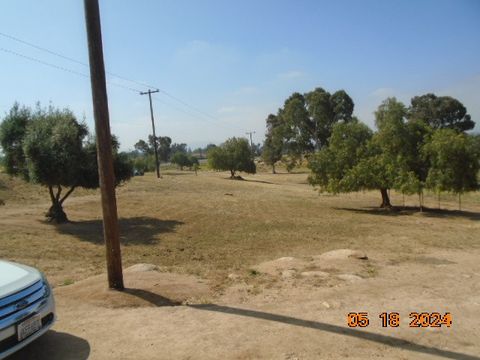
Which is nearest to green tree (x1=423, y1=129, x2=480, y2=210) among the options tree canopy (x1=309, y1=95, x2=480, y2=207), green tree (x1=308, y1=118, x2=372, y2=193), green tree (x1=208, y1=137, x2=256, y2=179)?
tree canopy (x1=309, y1=95, x2=480, y2=207)

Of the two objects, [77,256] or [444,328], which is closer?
[444,328]

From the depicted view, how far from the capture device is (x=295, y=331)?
15.6ft

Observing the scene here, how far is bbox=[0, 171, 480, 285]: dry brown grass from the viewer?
447 inches

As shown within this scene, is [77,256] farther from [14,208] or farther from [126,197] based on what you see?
[126,197]

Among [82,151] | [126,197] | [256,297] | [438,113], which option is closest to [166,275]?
[256,297]

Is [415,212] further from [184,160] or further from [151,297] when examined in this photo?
[184,160]

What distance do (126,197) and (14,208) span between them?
786cm

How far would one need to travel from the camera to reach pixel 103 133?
6742mm

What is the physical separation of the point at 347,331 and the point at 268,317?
110 cm

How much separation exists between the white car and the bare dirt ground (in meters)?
0.42

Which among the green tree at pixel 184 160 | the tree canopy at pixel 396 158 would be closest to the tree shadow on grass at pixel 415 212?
the tree canopy at pixel 396 158

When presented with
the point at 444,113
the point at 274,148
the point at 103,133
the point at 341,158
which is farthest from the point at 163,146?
the point at 103,133

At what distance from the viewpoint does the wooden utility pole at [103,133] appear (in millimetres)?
6629
